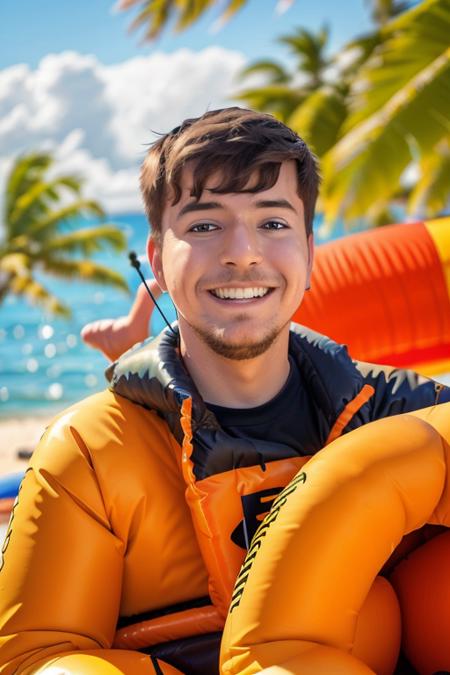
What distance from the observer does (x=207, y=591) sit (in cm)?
149

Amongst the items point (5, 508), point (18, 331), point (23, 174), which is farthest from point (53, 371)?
point (5, 508)

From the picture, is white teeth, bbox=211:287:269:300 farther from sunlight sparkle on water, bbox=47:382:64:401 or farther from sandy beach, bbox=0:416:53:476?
sunlight sparkle on water, bbox=47:382:64:401

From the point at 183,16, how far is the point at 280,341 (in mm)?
10573

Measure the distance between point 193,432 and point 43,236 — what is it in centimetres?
1709

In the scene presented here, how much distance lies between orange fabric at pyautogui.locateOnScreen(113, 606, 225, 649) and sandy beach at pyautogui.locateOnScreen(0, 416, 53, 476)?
814 centimetres

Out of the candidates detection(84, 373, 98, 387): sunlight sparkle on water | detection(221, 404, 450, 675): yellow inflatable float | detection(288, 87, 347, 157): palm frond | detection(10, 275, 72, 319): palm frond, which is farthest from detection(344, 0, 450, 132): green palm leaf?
detection(84, 373, 98, 387): sunlight sparkle on water

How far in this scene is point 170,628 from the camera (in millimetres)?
1444

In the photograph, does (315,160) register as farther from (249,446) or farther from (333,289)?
(333,289)

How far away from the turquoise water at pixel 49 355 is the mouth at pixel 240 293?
1095 cm

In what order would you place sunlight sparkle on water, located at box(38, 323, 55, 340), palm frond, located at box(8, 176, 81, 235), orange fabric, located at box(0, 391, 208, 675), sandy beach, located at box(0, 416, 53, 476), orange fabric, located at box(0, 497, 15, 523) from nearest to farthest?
orange fabric, located at box(0, 391, 208, 675) < orange fabric, located at box(0, 497, 15, 523) < sandy beach, located at box(0, 416, 53, 476) < palm frond, located at box(8, 176, 81, 235) < sunlight sparkle on water, located at box(38, 323, 55, 340)

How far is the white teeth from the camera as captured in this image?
1.46 m

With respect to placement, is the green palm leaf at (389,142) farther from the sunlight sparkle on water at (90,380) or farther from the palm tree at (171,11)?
the sunlight sparkle on water at (90,380)

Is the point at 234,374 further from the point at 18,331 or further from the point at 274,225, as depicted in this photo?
the point at 18,331

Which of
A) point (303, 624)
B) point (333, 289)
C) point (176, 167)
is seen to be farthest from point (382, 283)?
point (303, 624)
